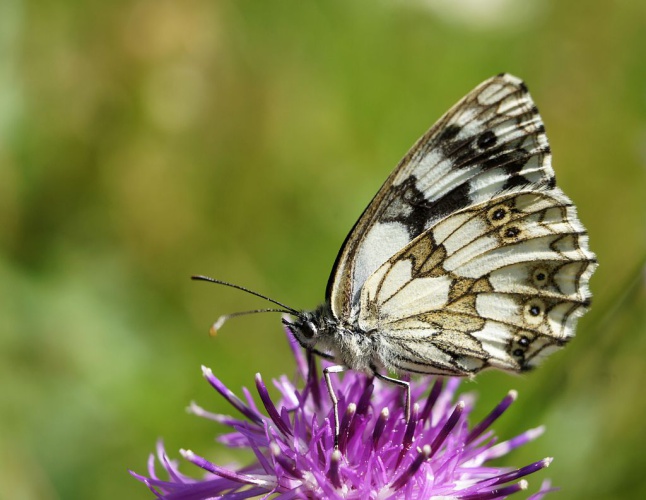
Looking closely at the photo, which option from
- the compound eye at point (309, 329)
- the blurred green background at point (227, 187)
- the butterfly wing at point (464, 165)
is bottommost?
the compound eye at point (309, 329)

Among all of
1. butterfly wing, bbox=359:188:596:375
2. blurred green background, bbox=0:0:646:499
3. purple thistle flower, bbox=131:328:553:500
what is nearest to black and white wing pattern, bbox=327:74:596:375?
butterfly wing, bbox=359:188:596:375

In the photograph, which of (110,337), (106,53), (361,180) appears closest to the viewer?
(110,337)

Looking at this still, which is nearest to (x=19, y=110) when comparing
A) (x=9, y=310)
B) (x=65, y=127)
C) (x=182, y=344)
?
(x=65, y=127)

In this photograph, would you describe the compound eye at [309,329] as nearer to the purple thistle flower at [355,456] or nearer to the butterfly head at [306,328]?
the butterfly head at [306,328]

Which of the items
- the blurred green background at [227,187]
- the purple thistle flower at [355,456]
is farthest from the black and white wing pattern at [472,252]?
the blurred green background at [227,187]

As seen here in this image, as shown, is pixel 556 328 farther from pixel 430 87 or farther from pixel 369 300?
pixel 430 87

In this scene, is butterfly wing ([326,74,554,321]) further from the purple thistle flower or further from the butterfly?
the purple thistle flower
